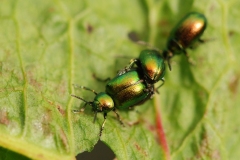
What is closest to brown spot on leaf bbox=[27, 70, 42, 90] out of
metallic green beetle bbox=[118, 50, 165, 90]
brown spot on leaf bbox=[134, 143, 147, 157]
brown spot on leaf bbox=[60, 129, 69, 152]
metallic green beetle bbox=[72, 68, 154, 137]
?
metallic green beetle bbox=[72, 68, 154, 137]

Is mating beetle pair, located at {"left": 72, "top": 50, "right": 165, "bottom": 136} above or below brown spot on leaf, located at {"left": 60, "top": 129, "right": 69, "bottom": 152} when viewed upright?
above

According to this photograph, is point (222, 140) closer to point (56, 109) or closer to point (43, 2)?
point (56, 109)

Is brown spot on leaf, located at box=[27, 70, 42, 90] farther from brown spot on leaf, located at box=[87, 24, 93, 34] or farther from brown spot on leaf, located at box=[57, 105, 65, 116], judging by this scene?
brown spot on leaf, located at box=[87, 24, 93, 34]

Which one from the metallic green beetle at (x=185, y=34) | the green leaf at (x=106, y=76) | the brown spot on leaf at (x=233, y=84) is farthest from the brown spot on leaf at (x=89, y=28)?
the brown spot on leaf at (x=233, y=84)

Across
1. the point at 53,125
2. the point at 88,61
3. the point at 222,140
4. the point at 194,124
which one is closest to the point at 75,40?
the point at 88,61

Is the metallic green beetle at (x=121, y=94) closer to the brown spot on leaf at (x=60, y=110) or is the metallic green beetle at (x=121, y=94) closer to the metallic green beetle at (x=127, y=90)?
the metallic green beetle at (x=127, y=90)

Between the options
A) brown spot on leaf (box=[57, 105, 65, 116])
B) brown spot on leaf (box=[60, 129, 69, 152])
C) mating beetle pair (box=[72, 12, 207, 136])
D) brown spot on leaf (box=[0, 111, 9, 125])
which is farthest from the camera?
mating beetle pair (box=[72, 12, 207, 136])
